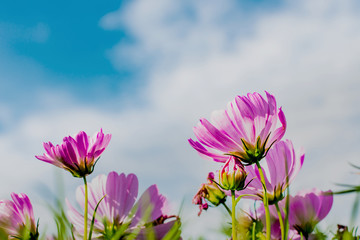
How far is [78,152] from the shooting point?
41.1 inches

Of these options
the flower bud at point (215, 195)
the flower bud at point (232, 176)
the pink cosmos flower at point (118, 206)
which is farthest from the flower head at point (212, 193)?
the flower bud at point (232, 176)

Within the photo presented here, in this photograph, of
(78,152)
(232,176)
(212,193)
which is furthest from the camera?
(212,193)

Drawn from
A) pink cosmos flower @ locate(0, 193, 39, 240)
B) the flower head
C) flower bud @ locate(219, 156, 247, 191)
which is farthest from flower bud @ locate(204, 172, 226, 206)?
pink cosmos flower @ locate(0, 193, 39, 240)

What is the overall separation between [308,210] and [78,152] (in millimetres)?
523

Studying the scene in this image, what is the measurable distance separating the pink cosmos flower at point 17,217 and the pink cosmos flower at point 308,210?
58 centimetres

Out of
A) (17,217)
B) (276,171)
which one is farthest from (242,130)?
(17,217)

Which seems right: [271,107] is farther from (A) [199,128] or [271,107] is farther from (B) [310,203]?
(B) [310,203]

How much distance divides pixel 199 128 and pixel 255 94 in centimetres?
14

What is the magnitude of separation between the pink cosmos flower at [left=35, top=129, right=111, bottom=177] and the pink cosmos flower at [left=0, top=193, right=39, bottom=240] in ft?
0.35

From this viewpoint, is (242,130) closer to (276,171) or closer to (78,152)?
(276,171)

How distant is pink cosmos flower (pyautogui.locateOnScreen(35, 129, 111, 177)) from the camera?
3.42 ft

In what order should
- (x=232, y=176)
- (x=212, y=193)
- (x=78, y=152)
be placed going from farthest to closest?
(x=212, y=193)
(x=78, y=152)
(x=232, y=176)

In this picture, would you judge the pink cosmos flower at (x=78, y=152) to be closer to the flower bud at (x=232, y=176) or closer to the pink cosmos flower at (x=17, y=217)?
the pink cosmos flower at (x=17, y=217)

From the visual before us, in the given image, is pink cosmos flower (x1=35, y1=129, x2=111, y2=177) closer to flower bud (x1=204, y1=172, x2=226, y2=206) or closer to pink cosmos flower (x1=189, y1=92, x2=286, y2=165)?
pink cosmos flower (x1=189, y1=92, x2=286, y2=165)
